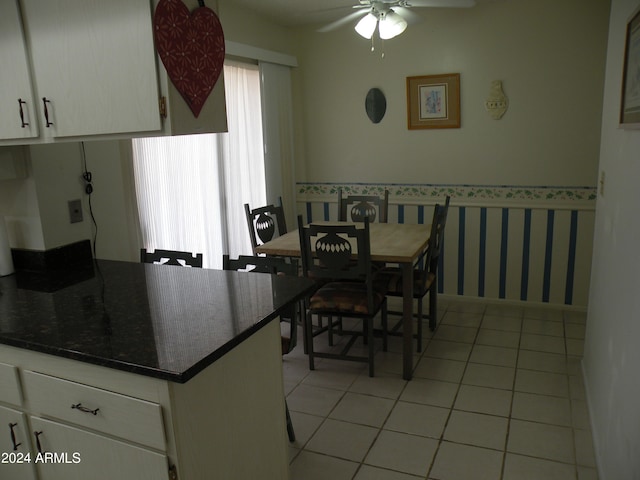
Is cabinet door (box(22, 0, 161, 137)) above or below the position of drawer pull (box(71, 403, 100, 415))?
above

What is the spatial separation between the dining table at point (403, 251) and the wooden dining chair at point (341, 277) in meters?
0.13

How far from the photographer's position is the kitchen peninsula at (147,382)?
1393 mm

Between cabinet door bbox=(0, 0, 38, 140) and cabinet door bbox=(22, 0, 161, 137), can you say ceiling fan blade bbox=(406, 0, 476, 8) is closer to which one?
cabinet door bbox=(22, 0, 161, 137)

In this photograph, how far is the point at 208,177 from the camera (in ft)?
12.6

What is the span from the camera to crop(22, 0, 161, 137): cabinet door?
1.63 m

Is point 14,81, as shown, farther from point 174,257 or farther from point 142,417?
point 142,417

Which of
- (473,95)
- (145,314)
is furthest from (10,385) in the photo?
(473,95)

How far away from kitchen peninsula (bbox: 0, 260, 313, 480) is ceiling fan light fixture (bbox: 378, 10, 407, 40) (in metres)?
1.72

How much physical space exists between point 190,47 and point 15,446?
145 centimetres

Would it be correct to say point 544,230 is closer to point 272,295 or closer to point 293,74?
point 293,74

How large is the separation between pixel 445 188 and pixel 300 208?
4.72ft

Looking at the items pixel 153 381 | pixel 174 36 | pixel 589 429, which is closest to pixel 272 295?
pixel 153 381

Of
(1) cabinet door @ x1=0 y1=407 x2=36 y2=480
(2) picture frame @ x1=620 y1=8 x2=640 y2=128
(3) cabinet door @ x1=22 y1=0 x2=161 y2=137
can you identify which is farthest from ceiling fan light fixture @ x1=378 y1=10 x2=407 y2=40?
(1) cabinet door @ x1=0 y1=407 x2=36 y2=480

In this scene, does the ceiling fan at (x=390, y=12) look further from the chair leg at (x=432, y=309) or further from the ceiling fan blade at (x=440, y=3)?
the chair leg at (x=432, y=309)
